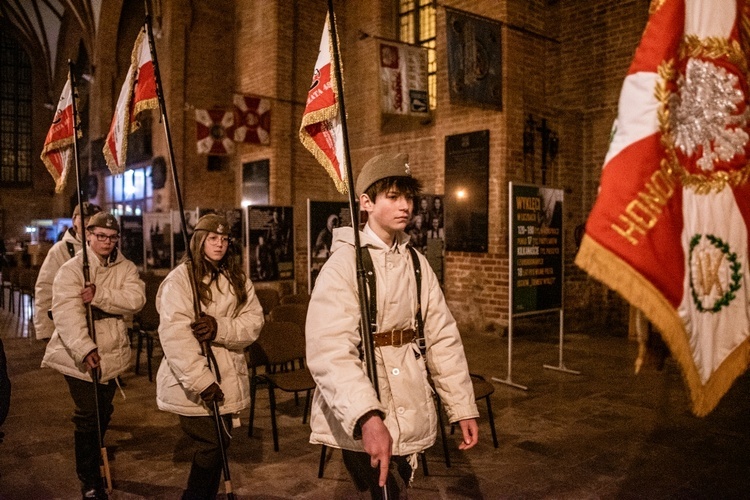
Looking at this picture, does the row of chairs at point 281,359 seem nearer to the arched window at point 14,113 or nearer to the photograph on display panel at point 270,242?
the photograph on display panel at point 270,242

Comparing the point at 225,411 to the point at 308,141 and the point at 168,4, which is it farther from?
the point at 168,4

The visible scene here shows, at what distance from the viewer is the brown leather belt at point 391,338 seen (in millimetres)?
2363

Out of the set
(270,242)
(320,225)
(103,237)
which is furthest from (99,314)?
(270,242)

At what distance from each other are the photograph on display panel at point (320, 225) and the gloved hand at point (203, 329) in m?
4.75

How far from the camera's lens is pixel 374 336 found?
2.36 metres

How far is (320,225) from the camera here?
8148 mm

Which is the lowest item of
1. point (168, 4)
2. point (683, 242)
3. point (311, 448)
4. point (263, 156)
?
point (311, 448)

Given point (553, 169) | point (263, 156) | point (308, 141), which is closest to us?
point (308, 141)

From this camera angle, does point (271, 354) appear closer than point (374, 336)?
No

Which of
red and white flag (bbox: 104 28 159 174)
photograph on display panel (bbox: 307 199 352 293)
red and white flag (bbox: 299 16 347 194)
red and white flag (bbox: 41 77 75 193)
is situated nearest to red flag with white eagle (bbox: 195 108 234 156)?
photograph on display panel (bbox: 307 199 352 293)

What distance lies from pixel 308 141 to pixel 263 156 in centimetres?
1031

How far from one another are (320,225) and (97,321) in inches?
171

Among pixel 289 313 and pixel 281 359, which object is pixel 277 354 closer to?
pixel 281 359

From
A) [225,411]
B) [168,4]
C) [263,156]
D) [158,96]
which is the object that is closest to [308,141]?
[158,96]
